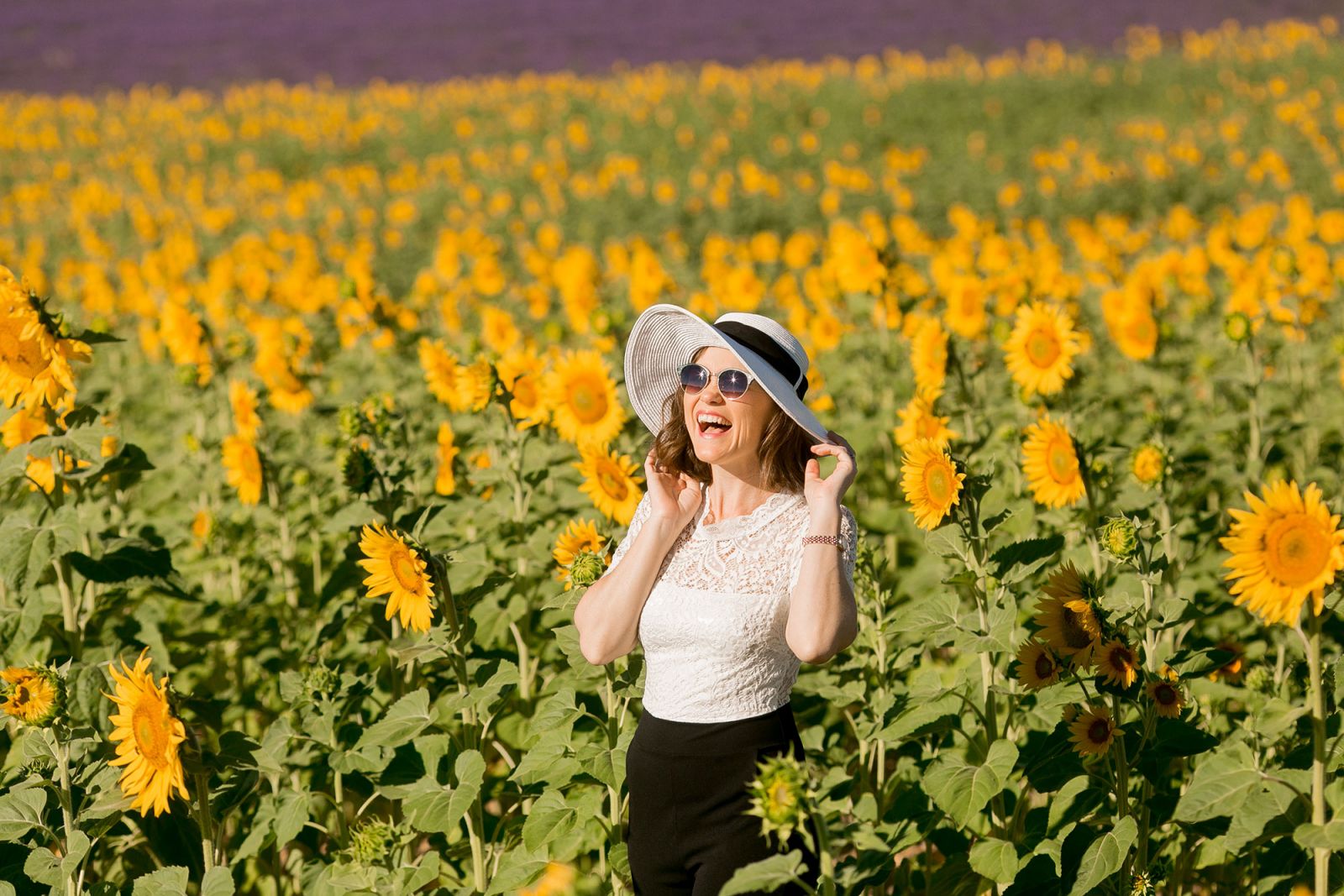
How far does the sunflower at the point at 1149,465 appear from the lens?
3010 millimetres

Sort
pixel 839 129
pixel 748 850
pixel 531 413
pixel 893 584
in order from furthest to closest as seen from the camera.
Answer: pixel 839 129 < pixel 893 584 < pixel 531 413 < pixel 748 850

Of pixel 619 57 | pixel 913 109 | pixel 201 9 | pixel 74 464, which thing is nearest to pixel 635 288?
pixel 74 464

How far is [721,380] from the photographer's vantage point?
218cm

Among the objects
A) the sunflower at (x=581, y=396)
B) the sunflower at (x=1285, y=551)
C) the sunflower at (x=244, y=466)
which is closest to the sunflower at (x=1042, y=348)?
the sunflower at (x=581, y=396)

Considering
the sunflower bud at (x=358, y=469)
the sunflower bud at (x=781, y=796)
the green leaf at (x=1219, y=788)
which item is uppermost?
the sunflower bud at (x=358, y=469)

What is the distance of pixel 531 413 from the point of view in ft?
→ 11.5

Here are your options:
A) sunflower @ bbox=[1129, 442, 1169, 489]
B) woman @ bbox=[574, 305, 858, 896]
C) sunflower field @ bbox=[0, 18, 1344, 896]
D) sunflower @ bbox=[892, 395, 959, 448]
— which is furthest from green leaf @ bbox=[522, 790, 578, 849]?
sunflower @ bbox=[1129, 442, 1169, 489]

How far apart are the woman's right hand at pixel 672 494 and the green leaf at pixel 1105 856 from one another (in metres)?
0.99

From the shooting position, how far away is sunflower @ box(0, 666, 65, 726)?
89.0 inches

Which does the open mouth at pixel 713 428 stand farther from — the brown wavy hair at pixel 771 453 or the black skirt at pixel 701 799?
the black skirt at pixel 701 799

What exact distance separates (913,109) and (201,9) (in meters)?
29.5

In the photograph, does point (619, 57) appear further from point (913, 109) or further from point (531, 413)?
point (531, 413)

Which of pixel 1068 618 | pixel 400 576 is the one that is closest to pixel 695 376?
pixel 400 576

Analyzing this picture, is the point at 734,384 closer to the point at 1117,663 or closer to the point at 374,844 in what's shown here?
the point at 1117,663
